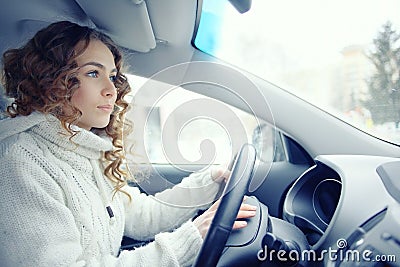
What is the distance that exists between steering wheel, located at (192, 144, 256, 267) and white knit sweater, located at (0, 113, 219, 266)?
0.35ft

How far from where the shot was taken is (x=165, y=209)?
1191mm

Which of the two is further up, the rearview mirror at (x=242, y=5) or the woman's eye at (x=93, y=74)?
the rearview mirror at (x=242, y=5)

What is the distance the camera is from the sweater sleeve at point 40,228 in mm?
779

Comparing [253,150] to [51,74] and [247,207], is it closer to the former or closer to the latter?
[247,207]

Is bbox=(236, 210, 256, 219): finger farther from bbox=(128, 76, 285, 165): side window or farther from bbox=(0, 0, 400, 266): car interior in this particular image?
bbox=(128, 76, 285, 165): side window

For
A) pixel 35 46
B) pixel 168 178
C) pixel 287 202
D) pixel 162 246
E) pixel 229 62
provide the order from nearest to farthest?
pixel 162 246 → pixel 35 46 → pixel 287 202 → pixel 229 62 → pixel 168 178

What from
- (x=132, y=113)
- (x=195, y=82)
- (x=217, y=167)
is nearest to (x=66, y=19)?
(x=132, y=113)

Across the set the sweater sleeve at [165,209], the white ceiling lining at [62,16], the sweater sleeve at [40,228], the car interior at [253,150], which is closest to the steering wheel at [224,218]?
the car interior at [253,150]

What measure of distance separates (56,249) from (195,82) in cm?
71

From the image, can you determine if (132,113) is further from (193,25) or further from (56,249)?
(56,249)

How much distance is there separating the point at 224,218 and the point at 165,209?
45 centimetres

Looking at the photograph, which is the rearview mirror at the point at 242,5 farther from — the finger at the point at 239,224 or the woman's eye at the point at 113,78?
the finger at the point at 239,224

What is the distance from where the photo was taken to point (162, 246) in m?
0.89

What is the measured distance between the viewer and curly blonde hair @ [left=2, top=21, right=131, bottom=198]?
96 cm
